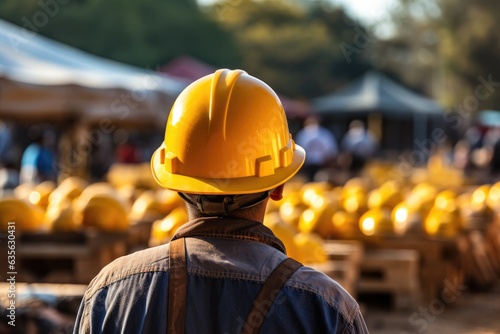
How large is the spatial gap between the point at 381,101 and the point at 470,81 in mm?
31790

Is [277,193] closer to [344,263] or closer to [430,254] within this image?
[344,263]


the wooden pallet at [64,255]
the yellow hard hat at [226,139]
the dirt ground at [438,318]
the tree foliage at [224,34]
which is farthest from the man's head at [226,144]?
the tree foliage at [224,34]

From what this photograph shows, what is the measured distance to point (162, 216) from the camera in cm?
844

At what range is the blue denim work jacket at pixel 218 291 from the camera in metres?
2.28

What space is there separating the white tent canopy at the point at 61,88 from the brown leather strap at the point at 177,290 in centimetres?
A: 750

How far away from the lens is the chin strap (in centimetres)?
245

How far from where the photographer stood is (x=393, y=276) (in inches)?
337

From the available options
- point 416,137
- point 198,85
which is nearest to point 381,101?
point 416,137

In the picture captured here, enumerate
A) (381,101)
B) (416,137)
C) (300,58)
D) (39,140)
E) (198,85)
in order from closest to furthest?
(198,85)
(39,140)
(381,101)
(416,137)
(300,58)

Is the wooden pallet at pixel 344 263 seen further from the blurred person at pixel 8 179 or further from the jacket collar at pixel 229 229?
the jacket collar at pixel 229 229

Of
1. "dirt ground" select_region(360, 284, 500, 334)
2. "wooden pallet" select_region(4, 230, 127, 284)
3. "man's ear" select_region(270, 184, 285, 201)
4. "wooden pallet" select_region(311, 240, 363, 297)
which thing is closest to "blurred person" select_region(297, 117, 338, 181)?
"dirt ground" select_region(360, 284, 500, 334)

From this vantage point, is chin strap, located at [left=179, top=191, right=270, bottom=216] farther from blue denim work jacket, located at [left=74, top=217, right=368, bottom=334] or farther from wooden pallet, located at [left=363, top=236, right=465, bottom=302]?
wooden pallet, located at [left=363, top=236, right=465, bottom=302]

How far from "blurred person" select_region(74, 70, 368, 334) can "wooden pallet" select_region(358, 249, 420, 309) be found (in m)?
5.96

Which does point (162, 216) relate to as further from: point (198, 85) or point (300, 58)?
point (300, 58)
